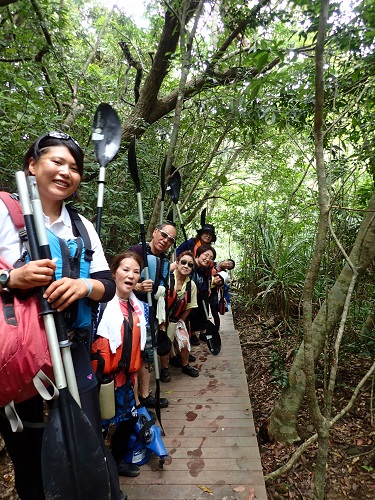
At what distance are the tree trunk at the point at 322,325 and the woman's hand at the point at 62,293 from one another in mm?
1736

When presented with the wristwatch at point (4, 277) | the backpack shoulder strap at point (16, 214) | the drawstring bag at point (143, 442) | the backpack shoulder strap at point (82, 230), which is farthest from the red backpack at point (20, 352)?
the drawstring bag at point (143, 442)

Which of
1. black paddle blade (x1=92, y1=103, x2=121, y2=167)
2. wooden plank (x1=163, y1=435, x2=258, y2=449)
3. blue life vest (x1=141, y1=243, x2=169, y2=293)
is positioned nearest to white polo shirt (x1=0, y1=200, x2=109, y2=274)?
black paddle blade (x1=92, y1=103, x2=121, y2=167)

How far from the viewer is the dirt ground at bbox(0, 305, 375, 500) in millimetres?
2629

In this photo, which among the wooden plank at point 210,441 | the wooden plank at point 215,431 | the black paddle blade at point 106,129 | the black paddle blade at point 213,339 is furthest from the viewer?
the black paddle blade at point 213,339

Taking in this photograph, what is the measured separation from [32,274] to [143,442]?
5.92ft

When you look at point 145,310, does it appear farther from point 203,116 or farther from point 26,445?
point 203,116

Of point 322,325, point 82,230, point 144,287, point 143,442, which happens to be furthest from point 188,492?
point 82,230

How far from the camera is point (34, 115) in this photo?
302cm

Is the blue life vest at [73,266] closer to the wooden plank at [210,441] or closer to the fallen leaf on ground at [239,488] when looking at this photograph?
the fallen leaf on ground at [239,488]

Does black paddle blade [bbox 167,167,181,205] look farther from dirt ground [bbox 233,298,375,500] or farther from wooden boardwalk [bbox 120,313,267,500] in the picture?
dirt ground [bbox 233,298,375,500]

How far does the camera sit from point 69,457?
120 centimetres

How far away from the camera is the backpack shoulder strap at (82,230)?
144cm

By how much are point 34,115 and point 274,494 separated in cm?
402

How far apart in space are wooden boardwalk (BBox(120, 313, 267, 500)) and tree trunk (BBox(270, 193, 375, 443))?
375 mm
